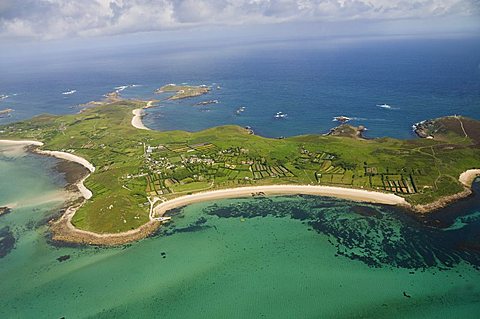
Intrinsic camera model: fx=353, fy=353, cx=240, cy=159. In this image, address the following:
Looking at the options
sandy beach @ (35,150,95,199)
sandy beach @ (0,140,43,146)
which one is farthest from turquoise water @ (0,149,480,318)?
sandy beach @ (0,140,43,146)

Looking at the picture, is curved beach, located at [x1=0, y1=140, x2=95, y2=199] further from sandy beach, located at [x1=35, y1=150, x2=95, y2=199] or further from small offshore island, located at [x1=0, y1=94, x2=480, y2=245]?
small offshore island, located at [x1=0, y1=94, x2=480, y2=245]

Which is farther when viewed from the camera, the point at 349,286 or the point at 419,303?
the point at 349,286

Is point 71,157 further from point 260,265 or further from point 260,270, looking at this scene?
point 260,270

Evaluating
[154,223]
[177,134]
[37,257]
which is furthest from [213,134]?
[37,257]

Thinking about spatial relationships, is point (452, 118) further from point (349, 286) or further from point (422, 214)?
point (349, 286)

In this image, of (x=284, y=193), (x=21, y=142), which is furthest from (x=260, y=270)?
(x=21, y=142)

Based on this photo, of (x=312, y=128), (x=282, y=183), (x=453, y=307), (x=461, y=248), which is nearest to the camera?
(x=453, y=307)

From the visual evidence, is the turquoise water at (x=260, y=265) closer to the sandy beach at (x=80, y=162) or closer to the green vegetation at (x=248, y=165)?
the sandy beach at (x=80, y=162)

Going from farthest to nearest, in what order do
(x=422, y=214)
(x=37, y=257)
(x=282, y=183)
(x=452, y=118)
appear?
(x=452, y=118)
(x=282, y=183)
(x=422, y=214)
(x=37, y=257)
